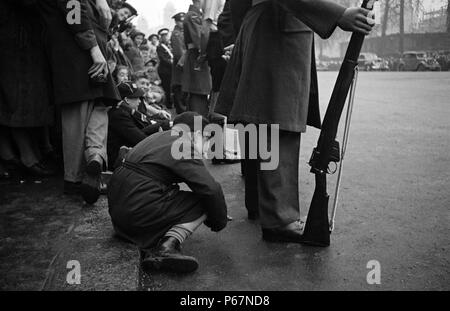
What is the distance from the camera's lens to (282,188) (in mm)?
3068

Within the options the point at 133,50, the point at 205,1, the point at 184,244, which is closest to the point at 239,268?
the point at 184,244

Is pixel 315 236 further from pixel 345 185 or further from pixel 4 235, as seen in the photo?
pixel 4 235

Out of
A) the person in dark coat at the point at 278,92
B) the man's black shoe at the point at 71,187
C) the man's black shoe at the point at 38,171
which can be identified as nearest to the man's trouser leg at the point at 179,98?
the man's black shoe at the point at 38,171

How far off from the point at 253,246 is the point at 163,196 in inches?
28.0

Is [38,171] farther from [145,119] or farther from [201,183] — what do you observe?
[201,183]

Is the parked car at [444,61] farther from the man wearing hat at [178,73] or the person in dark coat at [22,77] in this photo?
the person in dark coat at [22,77]

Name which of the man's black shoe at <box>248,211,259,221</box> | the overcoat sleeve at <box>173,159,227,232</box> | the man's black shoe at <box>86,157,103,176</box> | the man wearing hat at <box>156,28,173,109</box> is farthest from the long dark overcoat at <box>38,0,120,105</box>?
the man wearing hat at <box>156,28,173,109</box>

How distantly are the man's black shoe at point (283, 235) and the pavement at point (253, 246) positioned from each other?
0.05m

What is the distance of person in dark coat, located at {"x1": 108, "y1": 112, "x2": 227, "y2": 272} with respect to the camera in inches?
109

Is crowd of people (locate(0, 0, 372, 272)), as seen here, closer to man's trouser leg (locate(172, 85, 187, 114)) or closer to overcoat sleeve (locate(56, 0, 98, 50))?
overcoat sleeve (locate(56, 0, 98, 50))

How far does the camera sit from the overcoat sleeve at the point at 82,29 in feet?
12.0

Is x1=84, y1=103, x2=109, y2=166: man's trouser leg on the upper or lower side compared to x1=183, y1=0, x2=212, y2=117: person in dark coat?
lower

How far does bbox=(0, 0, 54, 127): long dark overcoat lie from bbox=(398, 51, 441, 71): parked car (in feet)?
105

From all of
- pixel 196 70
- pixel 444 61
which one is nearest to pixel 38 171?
pixel 196 70
